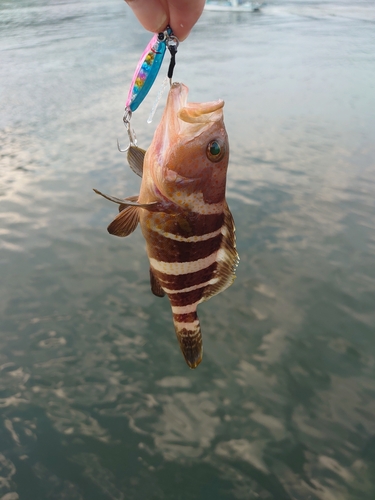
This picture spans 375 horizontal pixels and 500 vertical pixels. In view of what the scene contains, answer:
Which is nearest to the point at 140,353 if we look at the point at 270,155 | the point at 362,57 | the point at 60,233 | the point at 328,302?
the point at 328,302

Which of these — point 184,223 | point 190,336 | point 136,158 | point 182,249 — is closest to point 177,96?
point 136,158

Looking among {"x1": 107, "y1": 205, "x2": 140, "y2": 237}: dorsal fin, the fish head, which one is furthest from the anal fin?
the fish head

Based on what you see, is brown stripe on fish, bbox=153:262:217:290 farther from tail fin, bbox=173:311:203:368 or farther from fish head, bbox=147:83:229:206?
fish head, bbox=147:83:229:206

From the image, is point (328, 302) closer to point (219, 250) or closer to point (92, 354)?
point (92, 354)

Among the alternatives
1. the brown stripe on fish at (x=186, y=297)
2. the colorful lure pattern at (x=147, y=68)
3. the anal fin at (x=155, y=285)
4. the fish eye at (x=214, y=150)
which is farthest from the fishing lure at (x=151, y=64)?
the brown stripe on fish at (x=186, y=297)

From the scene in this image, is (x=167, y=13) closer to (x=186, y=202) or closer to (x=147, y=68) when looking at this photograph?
(x=147, y=68)

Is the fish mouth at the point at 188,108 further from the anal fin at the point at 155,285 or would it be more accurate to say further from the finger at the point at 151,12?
the anal fin at the point at 155,285
